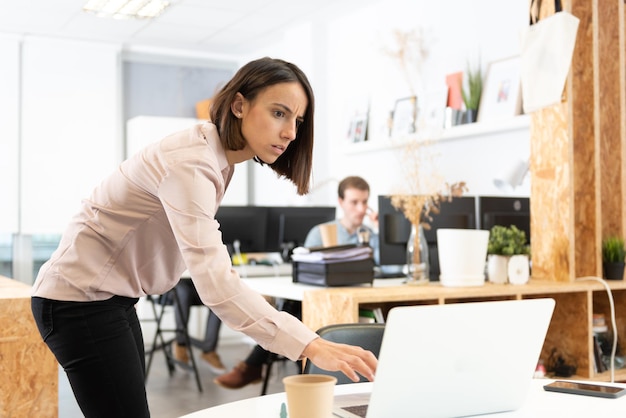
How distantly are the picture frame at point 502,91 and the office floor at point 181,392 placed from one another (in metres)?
2.36

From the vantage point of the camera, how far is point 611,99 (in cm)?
355

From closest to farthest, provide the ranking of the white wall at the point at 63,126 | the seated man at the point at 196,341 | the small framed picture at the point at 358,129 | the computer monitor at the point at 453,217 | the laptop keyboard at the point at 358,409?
1. the laptop keyboard at the point at 358,409
2. the computer monitor at the point at 453,217
3. the seated man at the point at 196,341
4. the small framed picture at the point at 358,129
5. the white wall at the point at 63,126

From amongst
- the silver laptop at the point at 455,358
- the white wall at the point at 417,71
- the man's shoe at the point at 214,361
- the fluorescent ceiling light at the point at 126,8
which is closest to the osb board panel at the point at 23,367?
the silver laptop at the point at 455,358

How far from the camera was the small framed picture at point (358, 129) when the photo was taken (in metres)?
6.25

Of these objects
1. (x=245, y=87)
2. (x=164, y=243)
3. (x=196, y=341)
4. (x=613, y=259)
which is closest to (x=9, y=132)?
(x=196, y=341)

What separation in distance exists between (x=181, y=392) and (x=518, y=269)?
2.79m

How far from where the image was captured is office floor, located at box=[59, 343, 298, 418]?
4.57 m

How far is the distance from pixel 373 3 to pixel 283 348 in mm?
5243

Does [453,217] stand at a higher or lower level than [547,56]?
lower

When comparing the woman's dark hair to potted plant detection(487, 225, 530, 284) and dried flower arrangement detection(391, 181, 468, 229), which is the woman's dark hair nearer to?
dried flower arrangement detection(391, 181, 468, 229)

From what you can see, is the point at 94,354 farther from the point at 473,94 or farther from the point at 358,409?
the point at 473,94

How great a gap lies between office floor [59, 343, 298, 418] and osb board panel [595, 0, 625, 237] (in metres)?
2.55

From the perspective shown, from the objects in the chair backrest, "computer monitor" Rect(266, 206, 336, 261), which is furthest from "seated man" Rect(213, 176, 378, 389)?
the chair backrest

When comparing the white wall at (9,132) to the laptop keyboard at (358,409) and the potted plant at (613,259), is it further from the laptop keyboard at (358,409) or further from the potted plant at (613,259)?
the laptop keyboard at (358,409)
